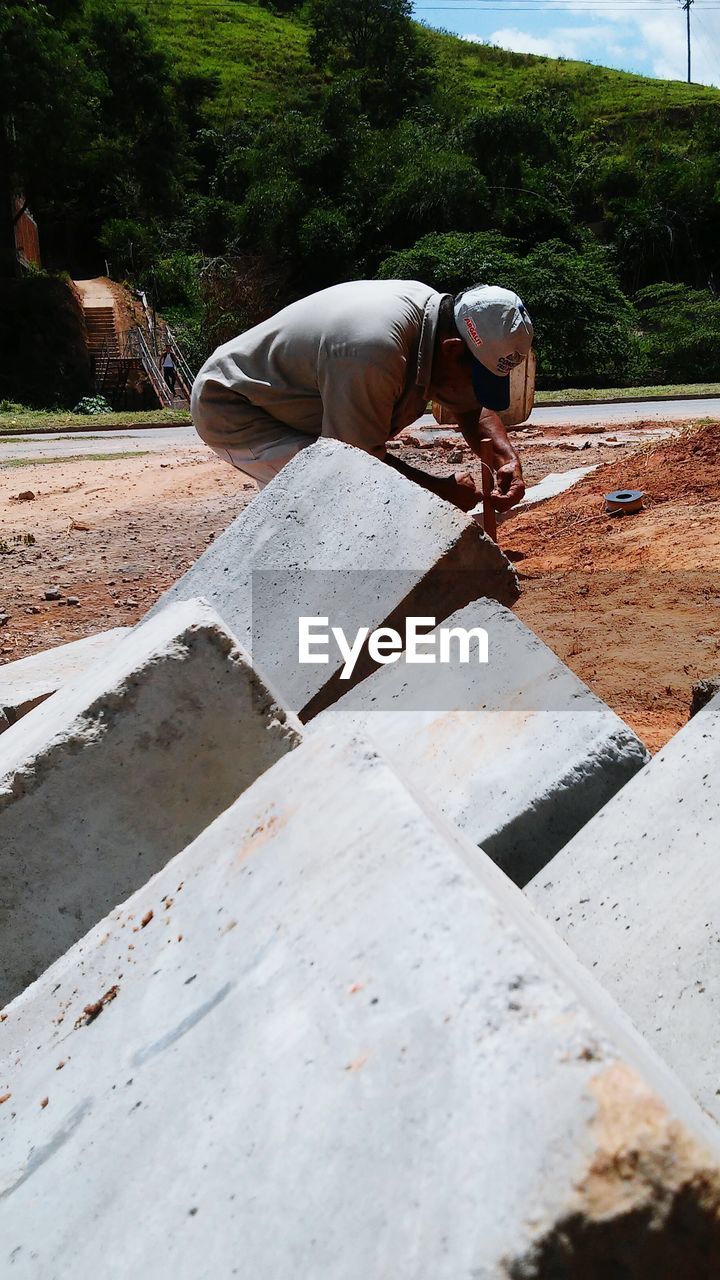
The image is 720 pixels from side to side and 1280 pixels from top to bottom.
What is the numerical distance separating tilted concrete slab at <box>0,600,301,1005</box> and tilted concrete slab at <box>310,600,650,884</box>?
0.93 ft

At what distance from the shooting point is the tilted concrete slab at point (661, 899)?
1.56 metres

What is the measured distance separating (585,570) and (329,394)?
2.07 m

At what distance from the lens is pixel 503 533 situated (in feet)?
23.0

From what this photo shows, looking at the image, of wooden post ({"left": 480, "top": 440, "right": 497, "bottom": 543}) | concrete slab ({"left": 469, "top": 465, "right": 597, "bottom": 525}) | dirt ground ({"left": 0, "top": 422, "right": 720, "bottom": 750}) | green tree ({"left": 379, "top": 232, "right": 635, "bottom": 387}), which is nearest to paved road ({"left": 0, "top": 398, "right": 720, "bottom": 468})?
dirt ground ({"left": 0, "top": 422, "right": 720, "bottom": 750})

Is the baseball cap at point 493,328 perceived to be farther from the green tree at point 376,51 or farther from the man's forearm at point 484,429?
the green tree at point 376,51

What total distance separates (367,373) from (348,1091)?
323 cm

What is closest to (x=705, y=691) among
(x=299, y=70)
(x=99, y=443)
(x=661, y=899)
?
(x=661, y=899)

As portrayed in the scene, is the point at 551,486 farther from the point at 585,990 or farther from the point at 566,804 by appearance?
the point at 585,990

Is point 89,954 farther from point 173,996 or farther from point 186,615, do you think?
point 186,615

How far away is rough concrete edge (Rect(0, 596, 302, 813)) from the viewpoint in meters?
1.98

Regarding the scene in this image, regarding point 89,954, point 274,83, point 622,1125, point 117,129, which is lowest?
point 89,954

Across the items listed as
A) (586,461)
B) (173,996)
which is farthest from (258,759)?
(586,461)

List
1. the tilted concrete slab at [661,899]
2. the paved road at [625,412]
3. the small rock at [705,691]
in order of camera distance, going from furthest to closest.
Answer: the paved road at [625,412], the small rock at [705,691], the tilted concrete slab at [661,899]

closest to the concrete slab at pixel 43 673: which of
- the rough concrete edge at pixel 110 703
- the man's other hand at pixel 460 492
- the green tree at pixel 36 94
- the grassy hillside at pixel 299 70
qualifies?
the rough concrete edge at pixel 110 703
